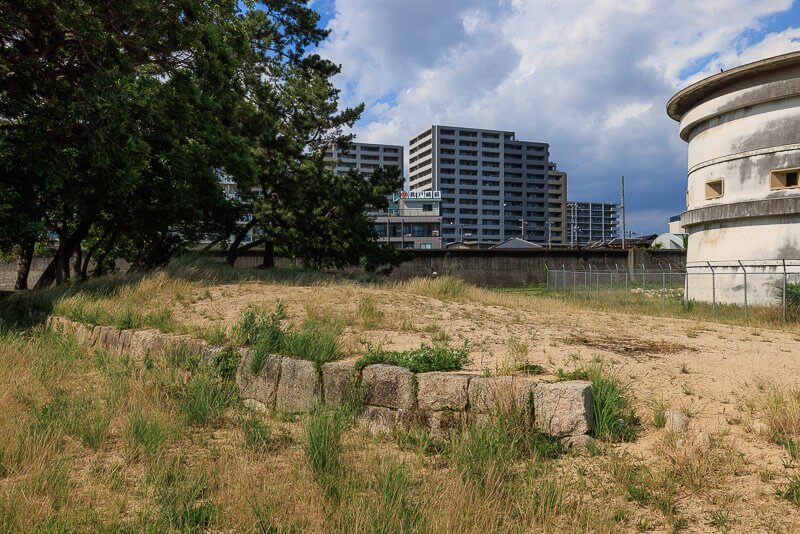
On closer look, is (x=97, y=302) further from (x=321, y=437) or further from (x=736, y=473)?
(x=736, y=473)

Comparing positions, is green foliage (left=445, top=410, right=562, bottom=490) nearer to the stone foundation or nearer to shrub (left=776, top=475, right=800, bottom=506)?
the stone foundation

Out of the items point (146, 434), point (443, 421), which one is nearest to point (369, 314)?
point (443, 421)

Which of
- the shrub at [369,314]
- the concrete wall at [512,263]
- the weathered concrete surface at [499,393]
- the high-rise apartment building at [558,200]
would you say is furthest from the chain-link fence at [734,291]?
the high-rise apartment building at [558,200]

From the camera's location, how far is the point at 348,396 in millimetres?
6262

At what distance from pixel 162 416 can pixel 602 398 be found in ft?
15.3

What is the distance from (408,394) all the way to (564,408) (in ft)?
5.52

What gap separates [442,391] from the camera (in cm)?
566

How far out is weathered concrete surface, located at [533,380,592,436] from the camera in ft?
16.5

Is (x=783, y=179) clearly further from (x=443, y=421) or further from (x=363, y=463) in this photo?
(x=363, y=463)

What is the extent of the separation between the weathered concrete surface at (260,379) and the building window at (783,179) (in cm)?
2169

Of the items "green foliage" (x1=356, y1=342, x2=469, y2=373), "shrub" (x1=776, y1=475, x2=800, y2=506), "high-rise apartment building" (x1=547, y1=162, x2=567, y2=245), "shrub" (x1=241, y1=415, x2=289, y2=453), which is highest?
"high-rise apartment building" (x1=547, y1=162, x2=567, y2=245)

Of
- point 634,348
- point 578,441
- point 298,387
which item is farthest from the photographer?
point 634,348

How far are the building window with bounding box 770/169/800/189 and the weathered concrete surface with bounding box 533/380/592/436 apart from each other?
20.5m

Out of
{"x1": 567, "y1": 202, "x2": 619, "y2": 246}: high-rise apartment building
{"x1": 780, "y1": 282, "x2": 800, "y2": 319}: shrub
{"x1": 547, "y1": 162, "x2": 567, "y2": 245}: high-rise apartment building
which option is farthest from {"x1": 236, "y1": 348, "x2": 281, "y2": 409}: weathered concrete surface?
{"x1": 567, "y1": 202, "x2": 619, "y2": 246}: high-rise apartment building
